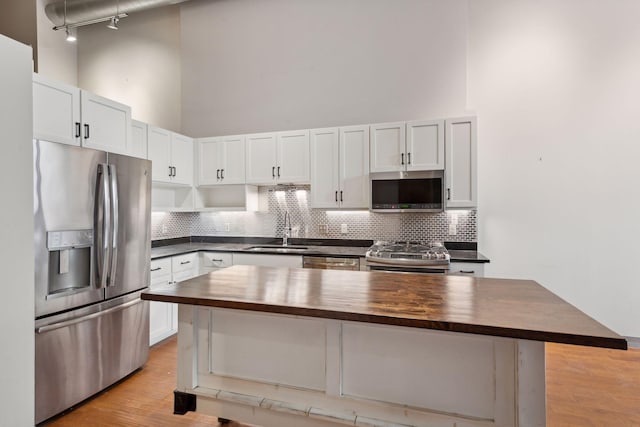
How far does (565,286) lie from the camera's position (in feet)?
11.8

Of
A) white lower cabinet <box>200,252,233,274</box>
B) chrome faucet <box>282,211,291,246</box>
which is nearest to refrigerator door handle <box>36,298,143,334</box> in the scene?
white lower cabinet <box>200,252,233,274</box>

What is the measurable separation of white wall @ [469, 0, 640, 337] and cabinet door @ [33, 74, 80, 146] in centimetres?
397

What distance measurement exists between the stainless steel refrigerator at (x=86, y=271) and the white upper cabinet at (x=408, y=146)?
239cm

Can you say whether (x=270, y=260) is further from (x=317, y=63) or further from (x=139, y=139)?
(x=317, y=63)

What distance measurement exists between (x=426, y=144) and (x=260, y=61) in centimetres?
260

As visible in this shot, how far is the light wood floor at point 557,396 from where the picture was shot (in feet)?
7.10

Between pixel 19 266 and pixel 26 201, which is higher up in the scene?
pixel 26 201

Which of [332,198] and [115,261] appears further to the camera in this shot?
[332,198]

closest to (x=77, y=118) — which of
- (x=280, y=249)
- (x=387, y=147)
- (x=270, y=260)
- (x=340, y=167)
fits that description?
(x=270, y=260)

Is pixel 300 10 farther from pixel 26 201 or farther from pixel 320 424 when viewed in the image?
pixel 320 424

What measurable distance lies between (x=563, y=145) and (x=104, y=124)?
463cm

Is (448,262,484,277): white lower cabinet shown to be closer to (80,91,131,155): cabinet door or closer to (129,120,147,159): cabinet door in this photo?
(80,91,131,155): cabinet door

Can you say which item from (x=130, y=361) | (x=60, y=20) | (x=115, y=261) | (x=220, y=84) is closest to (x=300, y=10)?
(x=220, y=84)

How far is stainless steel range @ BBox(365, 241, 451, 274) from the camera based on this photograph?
3.13 meters
